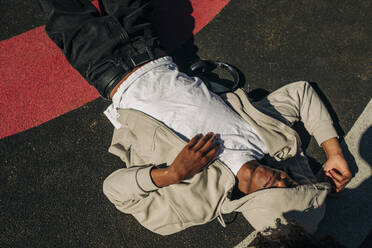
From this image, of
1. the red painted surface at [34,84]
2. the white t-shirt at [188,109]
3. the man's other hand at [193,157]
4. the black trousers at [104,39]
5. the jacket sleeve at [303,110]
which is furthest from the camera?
the red painted surface at [34,84]

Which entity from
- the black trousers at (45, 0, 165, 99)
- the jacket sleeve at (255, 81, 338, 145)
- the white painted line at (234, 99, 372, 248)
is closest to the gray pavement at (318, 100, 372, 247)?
the white painted line at (234, 99, 372, 248)

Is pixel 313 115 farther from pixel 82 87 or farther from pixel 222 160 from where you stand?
pixel 82 87

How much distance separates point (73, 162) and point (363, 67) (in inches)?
146

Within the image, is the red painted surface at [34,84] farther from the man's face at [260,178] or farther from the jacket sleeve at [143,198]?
the man's face at [260,178]

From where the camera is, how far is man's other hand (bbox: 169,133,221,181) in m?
2.31

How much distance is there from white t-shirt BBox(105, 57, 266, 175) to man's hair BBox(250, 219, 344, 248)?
59 centimetres

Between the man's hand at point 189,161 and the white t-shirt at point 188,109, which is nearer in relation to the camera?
the man's hand at point 189,161

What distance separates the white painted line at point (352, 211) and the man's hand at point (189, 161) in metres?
1.20

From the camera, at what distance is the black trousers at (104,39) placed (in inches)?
102

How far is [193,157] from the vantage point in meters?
2.32

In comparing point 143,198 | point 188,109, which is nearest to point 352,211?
point 188,109

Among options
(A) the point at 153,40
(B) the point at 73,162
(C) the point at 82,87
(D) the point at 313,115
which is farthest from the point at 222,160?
(C) the point at 82,87

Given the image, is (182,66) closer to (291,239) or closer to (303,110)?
(303,110)

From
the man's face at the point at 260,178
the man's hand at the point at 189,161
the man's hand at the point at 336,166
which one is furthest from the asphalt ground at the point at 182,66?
the man's hand at the point at 189,161
